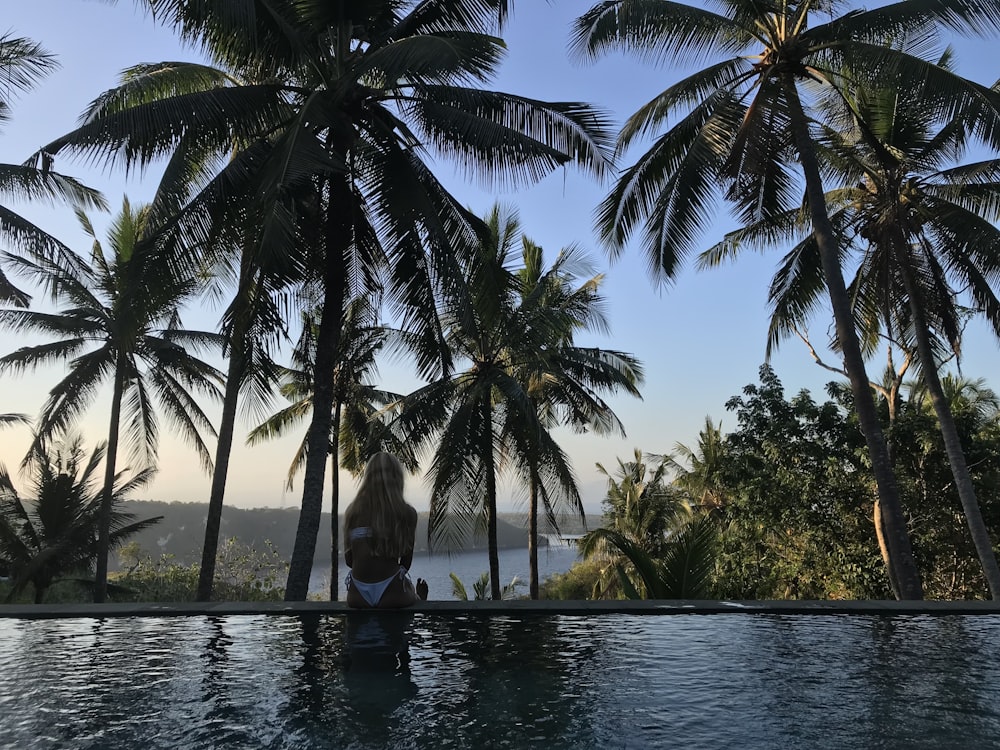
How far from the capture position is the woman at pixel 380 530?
4906mm

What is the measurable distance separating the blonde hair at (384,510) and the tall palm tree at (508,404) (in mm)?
5345

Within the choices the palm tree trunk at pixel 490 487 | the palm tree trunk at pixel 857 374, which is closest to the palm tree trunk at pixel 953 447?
the palm tree trunk at pixel 857 374

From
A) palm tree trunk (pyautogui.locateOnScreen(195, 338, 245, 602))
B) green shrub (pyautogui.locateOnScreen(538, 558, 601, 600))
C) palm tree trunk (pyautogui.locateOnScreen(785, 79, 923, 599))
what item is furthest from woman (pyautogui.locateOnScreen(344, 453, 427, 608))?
green shrub (pyautogui.locateOnScreen(538, 558, 601, 600))

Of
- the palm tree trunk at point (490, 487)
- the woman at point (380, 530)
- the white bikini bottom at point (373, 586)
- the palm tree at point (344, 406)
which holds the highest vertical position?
the palm tree at point (344, 406)

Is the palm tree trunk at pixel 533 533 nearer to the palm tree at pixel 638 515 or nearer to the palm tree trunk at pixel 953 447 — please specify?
the palm tree at pixel 638 515

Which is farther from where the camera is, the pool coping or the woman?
the pool coping

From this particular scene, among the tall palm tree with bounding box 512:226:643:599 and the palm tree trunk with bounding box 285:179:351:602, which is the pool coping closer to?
the palm tree trunk with bounding box 285:179:351:602

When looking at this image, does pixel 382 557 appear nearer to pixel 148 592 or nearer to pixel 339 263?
pixel 339 263

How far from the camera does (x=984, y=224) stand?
1118cm

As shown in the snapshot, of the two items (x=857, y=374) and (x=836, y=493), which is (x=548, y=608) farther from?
(x=836, y=493)

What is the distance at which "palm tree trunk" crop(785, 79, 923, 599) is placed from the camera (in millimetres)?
9078

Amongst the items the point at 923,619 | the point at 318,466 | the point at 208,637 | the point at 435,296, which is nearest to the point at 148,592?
the point at 318,466

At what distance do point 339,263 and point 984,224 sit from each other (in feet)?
31.5

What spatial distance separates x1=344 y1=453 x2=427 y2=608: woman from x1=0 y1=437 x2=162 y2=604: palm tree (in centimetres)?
1519
